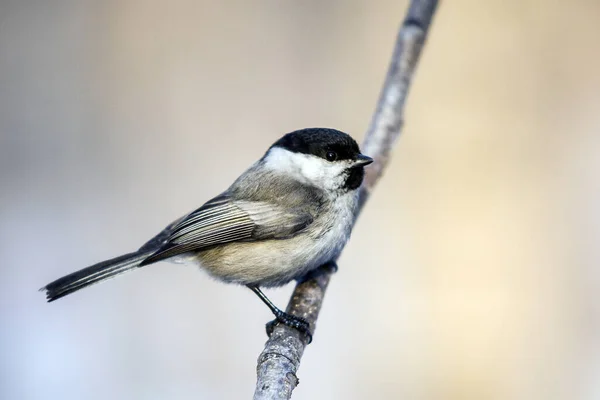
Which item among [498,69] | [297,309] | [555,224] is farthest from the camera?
[498,69]

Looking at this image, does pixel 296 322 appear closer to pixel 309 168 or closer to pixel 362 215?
pixel 309 168

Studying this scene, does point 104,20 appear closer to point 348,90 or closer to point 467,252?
point 348,90

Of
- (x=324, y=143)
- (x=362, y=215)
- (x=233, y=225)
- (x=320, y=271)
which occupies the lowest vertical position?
(x=362, y=215)

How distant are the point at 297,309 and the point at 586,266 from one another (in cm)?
232

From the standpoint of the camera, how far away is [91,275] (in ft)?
7.86

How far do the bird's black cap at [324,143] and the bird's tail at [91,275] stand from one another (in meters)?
0.71

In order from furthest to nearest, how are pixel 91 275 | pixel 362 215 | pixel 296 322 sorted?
1. pixel 362 215
2. pixel 91 275
3. pixel 296 322

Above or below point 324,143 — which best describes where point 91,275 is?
below

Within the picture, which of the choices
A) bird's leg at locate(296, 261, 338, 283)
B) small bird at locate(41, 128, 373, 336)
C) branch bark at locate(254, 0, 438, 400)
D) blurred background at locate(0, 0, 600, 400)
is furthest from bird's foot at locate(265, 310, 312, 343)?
blurred background at locate(0, 0, 600, 400)

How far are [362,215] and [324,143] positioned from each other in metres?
1.63

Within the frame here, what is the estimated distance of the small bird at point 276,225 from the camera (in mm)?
2469

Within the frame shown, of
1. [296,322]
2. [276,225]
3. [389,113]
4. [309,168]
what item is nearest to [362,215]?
[389,113]

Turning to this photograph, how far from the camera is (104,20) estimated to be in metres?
4.57

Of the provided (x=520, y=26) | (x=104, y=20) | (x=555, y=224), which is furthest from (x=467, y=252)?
(x=104, y=20)
